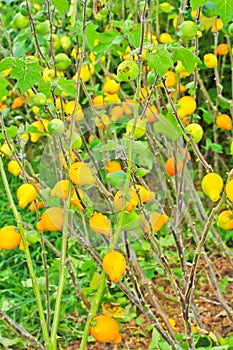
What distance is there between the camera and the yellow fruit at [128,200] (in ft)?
3.30

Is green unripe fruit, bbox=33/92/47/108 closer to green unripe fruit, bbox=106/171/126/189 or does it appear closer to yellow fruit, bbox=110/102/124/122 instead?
green unripe fruit, bbox=106/171/126/189

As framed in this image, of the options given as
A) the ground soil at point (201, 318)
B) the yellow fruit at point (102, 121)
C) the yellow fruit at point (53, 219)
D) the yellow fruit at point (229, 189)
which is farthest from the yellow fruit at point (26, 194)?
the ground soil at point (201, 318)

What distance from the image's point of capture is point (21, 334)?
1208mm

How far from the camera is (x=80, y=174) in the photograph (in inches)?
41.4

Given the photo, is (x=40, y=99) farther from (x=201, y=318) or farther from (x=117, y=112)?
(x=201, y=318)

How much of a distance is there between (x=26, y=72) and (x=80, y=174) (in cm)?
20

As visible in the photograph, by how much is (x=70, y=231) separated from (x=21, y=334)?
0.78 ft

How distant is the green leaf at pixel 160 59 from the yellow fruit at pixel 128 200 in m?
0.23

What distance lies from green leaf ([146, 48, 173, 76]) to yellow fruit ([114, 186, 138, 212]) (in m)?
0.23

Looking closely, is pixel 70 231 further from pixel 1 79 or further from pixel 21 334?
pixel 1 79

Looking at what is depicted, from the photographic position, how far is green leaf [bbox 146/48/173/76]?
3.03 feet

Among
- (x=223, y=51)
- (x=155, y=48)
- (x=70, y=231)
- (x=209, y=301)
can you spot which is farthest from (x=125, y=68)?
(x=209, y=301)

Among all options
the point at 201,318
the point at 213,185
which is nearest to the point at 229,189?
the point at 213,185

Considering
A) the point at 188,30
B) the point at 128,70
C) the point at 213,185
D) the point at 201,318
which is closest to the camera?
the point at 128,70
